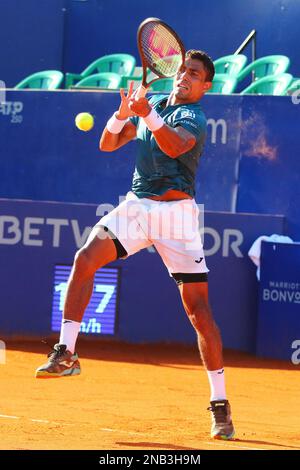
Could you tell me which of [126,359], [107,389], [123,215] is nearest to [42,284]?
[126,359]

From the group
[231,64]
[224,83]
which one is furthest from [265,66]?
[224,83]

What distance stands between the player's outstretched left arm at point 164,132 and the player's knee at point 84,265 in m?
0.65

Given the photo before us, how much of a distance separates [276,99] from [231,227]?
52.8 inches

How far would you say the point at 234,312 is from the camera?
9359 millimetres

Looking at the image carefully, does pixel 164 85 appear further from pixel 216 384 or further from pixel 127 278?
pixel 216 384

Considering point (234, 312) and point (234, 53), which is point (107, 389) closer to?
point (234, 312)

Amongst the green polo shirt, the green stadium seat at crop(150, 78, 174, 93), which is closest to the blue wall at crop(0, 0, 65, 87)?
the green stadium seat at crop(150, 78, 174, 93)

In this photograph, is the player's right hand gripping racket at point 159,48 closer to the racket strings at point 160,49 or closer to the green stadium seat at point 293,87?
the racket strings at point 160,49

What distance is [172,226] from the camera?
18.1 ft

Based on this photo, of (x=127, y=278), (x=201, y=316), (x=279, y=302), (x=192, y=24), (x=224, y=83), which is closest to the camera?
→ (x=201, y=316)

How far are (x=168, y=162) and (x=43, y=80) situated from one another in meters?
6.46

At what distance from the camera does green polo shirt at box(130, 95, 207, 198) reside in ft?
18.1

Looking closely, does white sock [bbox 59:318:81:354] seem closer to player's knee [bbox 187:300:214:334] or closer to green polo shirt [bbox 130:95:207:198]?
player's knee [bbox 187:300:214:334]
